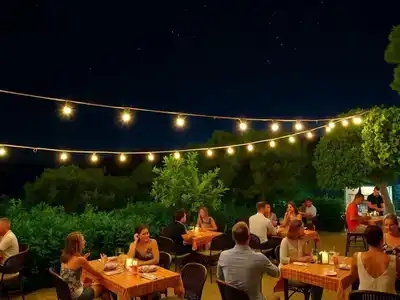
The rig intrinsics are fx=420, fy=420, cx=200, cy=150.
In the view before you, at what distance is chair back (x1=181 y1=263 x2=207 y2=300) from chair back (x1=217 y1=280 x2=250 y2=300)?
0.53 meters

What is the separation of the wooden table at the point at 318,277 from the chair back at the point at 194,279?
42.2 inches

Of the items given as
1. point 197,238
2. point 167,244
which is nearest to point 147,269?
point 167,244

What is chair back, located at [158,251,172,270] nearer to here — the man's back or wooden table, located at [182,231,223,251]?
the man's back

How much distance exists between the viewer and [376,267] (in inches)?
154

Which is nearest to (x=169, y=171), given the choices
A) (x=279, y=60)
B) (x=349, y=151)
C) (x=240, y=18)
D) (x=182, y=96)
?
(x=349, y=151)

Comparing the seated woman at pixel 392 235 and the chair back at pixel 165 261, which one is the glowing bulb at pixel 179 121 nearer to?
the chair back at pixel 165 261

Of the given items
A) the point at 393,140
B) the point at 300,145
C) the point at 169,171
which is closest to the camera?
the point at 393,140

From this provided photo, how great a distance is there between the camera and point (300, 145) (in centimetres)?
1745

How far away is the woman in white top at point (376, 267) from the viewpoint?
3.87m

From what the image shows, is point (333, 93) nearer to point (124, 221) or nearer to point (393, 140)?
point (393, 140)

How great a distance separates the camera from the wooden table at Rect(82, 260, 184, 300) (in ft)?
14.6

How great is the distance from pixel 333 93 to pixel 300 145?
3.58 m

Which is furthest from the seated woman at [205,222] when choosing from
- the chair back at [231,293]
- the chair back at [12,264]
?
the chair back at [231,293]

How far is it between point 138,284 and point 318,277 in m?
1.99
